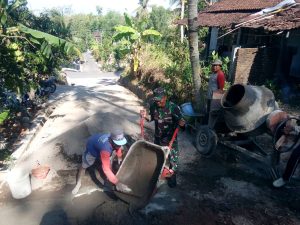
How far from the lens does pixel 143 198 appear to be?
17.1ft

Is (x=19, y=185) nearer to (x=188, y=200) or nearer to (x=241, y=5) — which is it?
(x=188, y=200)

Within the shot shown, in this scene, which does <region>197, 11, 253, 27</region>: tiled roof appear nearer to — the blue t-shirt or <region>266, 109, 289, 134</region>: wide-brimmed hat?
<region>266, 109, 289, 134</region>: wide-brimmed hat

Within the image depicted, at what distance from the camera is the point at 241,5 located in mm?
15453

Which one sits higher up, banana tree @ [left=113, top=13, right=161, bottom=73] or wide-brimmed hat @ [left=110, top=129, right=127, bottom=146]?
banana tree @ [left=113, top=13, right=161, bottom=73]

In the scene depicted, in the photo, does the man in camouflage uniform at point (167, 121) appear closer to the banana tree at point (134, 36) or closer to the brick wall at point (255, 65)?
the brick wall at point (255, 65)

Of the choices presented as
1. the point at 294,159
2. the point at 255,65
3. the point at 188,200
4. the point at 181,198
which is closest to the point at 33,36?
the point at 181,198

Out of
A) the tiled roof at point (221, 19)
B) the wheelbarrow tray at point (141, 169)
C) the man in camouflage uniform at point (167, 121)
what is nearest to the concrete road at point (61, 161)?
the wheelbarrow tray at point (141, 169)

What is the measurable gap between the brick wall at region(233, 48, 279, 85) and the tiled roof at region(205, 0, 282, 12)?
2.71 metres

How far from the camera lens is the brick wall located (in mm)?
11867

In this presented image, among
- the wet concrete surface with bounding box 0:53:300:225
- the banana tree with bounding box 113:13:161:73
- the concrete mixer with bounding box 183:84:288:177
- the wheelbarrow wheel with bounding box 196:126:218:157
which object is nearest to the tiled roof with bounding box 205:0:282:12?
the banana tree with bounding box 113:13:161:73

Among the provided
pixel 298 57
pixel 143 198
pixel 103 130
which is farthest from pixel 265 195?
pixel 298 57

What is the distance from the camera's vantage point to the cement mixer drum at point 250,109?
629cm

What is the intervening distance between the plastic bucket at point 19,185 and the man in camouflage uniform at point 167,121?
2721mm

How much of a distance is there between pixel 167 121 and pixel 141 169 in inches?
48.6
